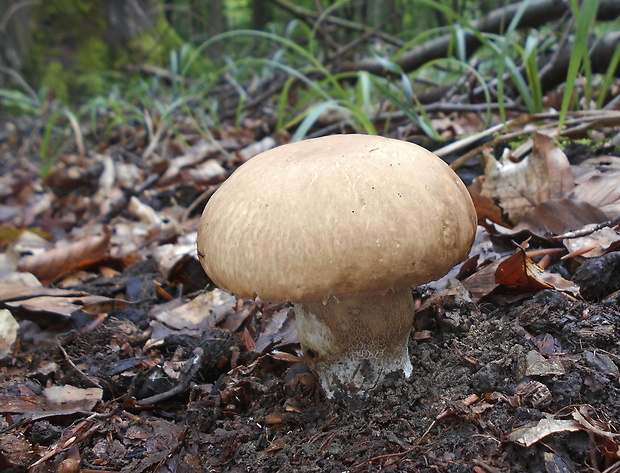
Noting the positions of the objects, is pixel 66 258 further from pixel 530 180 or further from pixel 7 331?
pixel 530 180

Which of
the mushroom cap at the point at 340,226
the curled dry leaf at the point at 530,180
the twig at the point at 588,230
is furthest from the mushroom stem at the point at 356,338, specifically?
the curled dry leaf at the point at 530,180

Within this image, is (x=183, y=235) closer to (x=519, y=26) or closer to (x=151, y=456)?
(x=151, y=456)

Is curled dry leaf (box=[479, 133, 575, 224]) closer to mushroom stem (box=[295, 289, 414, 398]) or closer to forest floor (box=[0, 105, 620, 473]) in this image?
forest floor (box=[0, 105, 620, 473])

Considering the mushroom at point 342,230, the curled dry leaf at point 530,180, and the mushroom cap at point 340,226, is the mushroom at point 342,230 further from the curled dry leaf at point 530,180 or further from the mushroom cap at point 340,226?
the curled dry leaf at point 530,180

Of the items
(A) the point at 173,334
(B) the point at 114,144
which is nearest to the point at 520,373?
(A) the point at 173,334

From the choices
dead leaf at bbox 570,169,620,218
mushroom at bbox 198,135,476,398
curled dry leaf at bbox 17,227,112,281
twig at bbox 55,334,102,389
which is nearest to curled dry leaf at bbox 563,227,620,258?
dead leaf at bbox 570,169,620,218

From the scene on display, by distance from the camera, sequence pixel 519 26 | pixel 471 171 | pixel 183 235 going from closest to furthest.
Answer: pixel 471 171
pixel 183 235
pixel 519 26
